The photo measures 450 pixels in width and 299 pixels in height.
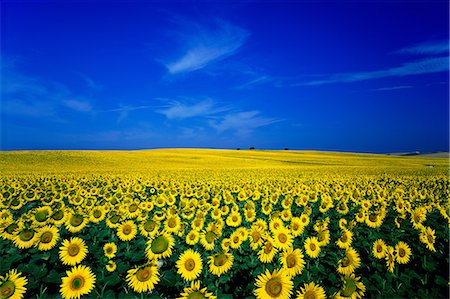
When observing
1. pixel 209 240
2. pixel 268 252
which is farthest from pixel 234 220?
pixel 268 252

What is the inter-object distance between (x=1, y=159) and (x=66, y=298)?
47199mm

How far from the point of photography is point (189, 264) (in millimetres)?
4125

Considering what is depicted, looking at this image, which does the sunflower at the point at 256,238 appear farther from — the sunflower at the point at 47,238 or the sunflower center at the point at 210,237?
the sunflower at the point at 47,238

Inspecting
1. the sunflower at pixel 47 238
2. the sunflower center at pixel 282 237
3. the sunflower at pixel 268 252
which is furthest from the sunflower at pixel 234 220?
the sunflower at pixel 47 238

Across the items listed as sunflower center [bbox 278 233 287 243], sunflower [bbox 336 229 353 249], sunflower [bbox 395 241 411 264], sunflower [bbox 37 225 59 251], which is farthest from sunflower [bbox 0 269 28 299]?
sunflower [bbox 395 241 411 264]

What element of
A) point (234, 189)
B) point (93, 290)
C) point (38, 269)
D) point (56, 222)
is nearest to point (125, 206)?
point (56, 222)

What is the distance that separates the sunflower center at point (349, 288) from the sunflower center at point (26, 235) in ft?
16.4

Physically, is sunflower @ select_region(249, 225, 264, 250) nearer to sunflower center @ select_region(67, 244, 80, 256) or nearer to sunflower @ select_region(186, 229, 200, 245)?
sunflower @ select_region(186, 229, 200, 245)

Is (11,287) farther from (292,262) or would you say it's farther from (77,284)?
(292,262)

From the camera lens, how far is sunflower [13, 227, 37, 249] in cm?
Answer: 474

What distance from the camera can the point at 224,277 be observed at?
4.20 metres

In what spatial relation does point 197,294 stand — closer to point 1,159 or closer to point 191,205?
point 191,205

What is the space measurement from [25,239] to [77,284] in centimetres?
193

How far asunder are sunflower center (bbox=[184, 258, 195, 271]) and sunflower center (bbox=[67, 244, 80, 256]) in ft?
6.04
